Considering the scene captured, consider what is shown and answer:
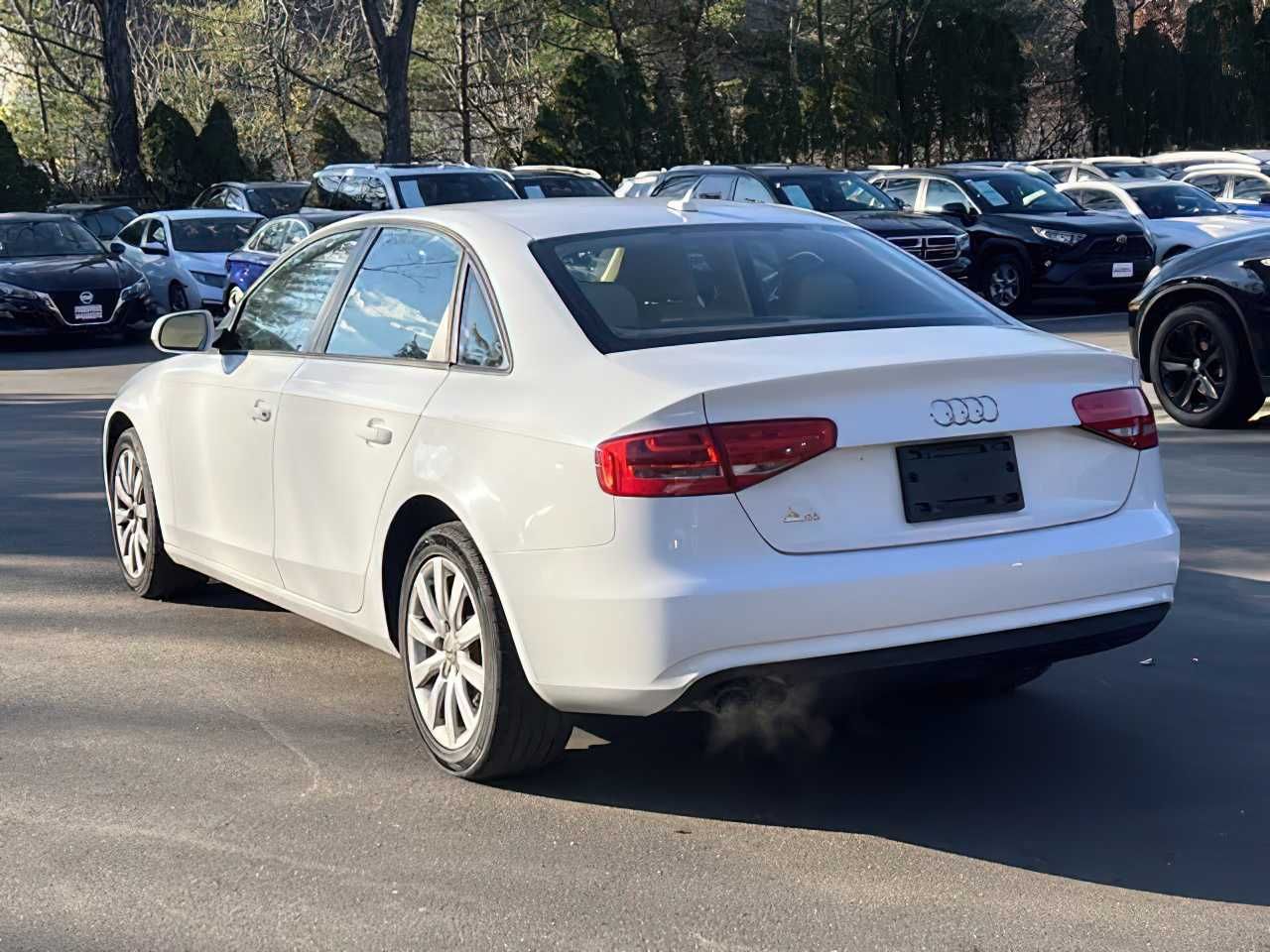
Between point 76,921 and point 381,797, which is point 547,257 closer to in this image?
point 381,797

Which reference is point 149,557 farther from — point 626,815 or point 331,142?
point 331,142

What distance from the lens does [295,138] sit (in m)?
52.7

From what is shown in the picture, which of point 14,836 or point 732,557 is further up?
point 732,557

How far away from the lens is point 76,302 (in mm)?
20297

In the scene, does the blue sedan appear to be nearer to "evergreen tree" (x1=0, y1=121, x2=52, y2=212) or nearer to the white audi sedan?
the white audi sedan

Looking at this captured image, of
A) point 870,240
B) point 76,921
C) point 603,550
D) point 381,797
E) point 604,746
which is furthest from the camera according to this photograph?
point 870,240

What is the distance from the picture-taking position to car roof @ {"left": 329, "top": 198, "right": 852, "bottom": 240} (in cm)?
560

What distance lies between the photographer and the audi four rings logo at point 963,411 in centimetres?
463

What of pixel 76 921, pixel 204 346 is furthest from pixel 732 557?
pixel 204 346

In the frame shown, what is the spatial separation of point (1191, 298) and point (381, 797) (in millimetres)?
7939

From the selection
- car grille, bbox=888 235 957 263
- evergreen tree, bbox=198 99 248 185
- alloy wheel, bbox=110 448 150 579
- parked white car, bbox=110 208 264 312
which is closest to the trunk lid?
alloy wheel, bbox=110 448 150 579

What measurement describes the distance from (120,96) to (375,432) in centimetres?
3332

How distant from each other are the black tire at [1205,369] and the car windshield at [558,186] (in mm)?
13847

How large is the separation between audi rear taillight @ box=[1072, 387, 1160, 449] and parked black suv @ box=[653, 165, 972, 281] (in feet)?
52.0
